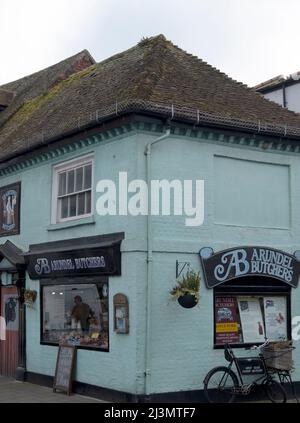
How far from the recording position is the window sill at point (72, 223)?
509 inches

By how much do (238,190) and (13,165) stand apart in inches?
227

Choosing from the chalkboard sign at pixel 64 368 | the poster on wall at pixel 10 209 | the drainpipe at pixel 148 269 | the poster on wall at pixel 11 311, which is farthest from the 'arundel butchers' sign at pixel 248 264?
the poster on wall at pixel 11 311

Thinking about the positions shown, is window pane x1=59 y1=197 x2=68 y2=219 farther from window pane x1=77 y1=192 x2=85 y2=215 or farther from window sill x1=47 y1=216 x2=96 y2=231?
window pane x1=77 y1=192 x2=85 y2=215

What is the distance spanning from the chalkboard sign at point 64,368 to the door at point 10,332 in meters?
2.41

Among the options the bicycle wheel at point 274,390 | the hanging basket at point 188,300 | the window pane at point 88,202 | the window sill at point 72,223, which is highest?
the window pane at point 88,202

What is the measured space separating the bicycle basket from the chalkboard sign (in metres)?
3.80

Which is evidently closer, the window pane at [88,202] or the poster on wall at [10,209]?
the window pane at [88,202]

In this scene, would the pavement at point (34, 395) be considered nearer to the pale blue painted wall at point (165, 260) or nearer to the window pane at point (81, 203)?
the pale blue painted wall at point (165, 260)

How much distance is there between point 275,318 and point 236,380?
6.32 feet

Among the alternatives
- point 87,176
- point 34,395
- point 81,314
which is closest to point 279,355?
point 81,314

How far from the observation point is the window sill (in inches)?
509

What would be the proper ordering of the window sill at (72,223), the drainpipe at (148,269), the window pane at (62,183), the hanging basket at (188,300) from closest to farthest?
the drainpipe at (148,269) < the hanging basket at (188,300) < the window sill at (72,223) < the window pane at (62,183)

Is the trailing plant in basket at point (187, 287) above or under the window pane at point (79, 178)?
under

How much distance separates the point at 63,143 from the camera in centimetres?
1377
